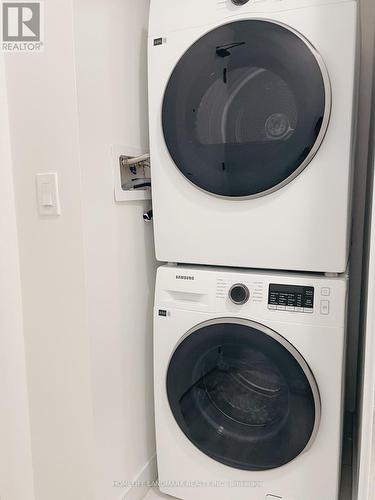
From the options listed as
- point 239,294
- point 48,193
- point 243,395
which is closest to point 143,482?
point 243,395

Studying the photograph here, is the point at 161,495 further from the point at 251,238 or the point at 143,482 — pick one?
the point at 251,238

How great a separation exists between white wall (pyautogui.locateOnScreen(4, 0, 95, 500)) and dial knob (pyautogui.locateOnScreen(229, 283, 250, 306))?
0.46 meters

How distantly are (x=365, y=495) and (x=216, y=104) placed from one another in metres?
1.18

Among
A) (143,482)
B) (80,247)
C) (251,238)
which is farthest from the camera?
(143,482)

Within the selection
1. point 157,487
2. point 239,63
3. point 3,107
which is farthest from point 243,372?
point 3,107

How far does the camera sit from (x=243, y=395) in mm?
1271

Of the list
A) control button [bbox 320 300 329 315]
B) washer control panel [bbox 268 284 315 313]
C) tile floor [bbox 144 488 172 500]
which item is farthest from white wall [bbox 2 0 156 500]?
control button [bbox 320 300 329 315]

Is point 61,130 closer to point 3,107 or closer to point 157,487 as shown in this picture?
point 3,107

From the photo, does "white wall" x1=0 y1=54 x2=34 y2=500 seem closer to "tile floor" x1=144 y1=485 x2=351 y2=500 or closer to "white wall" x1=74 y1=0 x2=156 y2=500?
"white wall" x1=74 y1=0 x2=156 y2=500

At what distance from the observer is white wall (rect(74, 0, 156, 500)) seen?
108 cm

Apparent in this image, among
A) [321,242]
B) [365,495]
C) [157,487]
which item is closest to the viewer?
[365,495]

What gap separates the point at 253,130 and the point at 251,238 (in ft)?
1.09

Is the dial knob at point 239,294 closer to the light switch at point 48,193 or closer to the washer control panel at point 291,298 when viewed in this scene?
the washer control panel at point 291,298

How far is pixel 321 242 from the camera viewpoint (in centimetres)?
110
